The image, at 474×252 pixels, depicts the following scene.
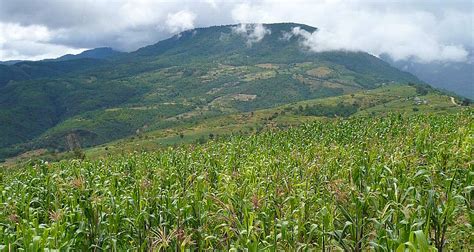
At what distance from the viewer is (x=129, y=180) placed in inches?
633

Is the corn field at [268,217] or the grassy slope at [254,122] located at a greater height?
the corn field at [268,217]

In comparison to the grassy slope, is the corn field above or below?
above

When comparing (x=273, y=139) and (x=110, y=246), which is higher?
(x=110, y=246)

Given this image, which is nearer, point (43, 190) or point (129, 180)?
point (43, 190)

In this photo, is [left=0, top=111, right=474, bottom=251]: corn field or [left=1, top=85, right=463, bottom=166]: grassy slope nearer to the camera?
[left=0, top=111, right=474, bottom=251]: corn field

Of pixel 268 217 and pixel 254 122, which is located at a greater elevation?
pixel 268 217

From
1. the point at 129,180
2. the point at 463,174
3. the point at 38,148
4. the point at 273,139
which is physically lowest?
the point at 38,148

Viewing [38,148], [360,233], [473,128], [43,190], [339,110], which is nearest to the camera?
[360,233]

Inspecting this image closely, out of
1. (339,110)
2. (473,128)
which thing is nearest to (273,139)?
(473,128)

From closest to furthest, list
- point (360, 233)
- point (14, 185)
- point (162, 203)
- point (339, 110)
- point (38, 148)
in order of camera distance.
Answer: point (360, 233)
point (162, 203)
point (14, 185)
point (339, 110)
point (38, 148)

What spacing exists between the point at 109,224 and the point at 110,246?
0.48m

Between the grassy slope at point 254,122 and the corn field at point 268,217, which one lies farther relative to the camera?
the grassy slope at point 254,122

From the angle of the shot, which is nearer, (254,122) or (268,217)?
(268,217)

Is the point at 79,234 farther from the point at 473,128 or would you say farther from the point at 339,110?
the point at 339,110
